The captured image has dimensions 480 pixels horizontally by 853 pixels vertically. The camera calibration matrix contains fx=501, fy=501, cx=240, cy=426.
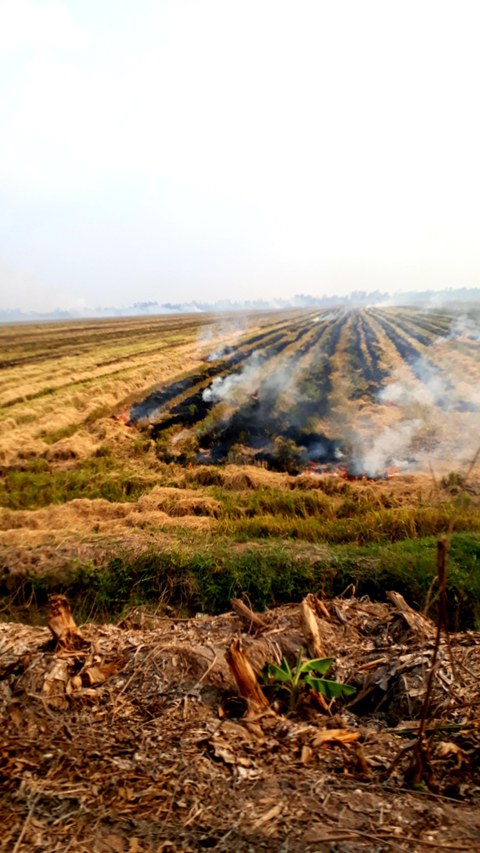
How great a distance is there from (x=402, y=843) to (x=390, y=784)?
45 centimetres

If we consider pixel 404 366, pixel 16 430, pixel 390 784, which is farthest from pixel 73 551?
pixel 404 366

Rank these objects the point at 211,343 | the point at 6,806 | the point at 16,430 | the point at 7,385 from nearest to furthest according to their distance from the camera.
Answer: the point at 6,806 < the point at 16,430 < the point at 7,385 < the point at 211,343

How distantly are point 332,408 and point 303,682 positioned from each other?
11.6m

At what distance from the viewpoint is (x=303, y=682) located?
362 centimetres

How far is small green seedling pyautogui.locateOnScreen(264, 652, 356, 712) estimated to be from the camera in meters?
3.52

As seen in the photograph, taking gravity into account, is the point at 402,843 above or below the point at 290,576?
above

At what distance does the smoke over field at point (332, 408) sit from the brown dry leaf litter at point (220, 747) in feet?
22.1

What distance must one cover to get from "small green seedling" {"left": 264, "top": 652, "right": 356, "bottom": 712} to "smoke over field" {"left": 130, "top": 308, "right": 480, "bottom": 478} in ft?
22.5

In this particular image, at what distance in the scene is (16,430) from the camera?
45.1 feet

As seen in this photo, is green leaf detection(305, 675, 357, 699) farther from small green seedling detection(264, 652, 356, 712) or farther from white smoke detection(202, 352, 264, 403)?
white smoke detection(202, 352, 264, 403)

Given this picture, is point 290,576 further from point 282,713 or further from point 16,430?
point 16,430

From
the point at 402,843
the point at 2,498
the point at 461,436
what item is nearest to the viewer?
the point at 402,843

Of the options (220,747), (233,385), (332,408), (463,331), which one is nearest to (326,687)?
(220,747)

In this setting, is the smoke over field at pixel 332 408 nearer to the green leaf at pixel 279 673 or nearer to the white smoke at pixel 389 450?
the white smoke at pixel 389 450
